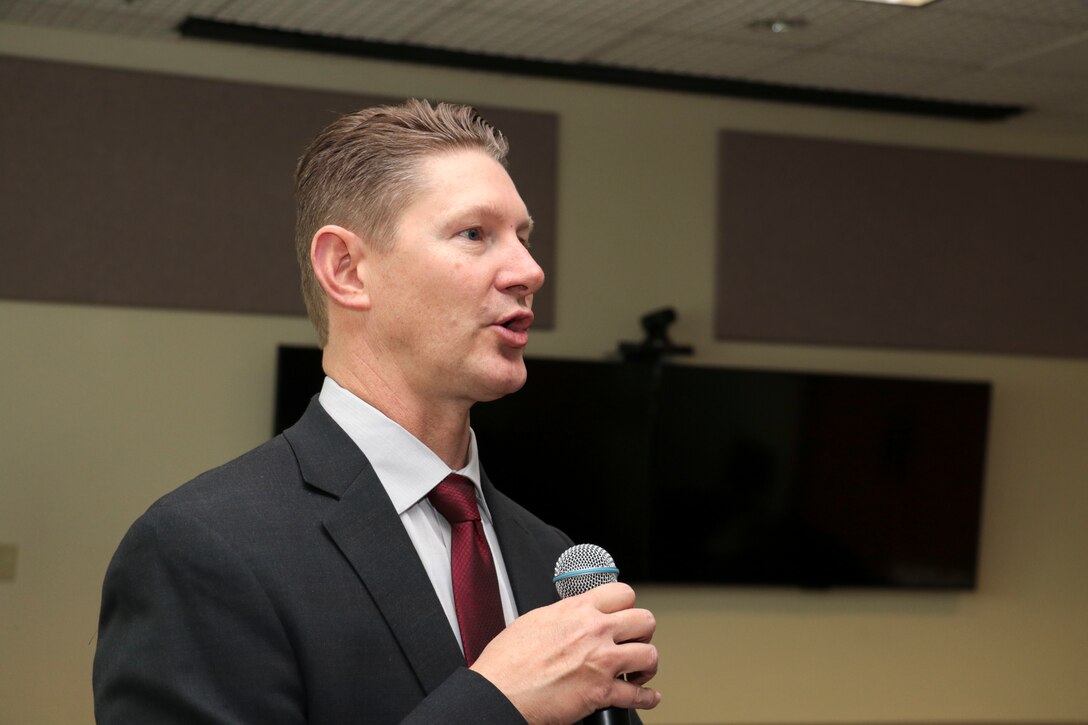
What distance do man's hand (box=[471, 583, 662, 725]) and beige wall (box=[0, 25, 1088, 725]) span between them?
377cm

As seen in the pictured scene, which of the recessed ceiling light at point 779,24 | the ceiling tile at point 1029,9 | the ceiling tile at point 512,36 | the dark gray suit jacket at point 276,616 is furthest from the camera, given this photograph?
the ceiling tile at point 512,36

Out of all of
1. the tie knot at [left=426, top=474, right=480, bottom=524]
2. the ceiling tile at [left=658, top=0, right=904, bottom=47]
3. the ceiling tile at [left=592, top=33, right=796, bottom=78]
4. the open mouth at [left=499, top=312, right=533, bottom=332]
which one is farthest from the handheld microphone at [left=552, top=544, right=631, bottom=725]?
the ceiling tile at [left=592, top=33, right=796, bottom=78]

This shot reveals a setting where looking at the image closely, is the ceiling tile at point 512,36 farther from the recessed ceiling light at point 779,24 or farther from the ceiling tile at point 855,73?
the ceiling tile at point 855,73

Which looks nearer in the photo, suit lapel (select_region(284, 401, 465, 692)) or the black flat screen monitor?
suit lapel (select_region(284, 401, 465, 692))

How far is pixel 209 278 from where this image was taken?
15.9 ft

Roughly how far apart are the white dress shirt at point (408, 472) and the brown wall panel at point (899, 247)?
4.09 m

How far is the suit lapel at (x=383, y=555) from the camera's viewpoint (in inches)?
50.3

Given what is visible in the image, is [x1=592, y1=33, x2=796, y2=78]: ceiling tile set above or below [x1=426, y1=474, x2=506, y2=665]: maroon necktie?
above

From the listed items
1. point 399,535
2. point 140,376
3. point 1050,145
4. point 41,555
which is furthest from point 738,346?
point 399,535

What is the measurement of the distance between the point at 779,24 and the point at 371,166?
331 centimetres

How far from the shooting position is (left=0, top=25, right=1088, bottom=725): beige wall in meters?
4.67

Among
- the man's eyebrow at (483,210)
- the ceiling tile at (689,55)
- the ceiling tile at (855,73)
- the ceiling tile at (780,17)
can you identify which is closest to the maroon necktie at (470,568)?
the man's eyebrow at (483,210)

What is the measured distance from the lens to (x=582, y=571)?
4.67 feet

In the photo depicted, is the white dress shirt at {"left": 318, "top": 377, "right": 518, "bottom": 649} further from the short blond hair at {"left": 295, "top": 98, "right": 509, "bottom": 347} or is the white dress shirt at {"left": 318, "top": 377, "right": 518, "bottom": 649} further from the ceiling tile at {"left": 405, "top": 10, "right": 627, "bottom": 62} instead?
the ceiling tile at {"left": 405, "top": 10, "right": 627, "bottom": 62}
